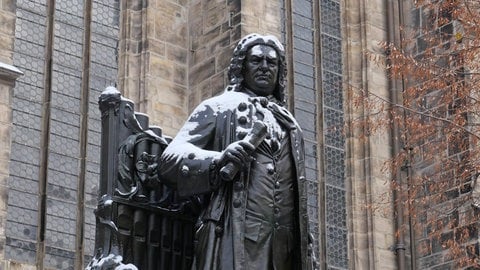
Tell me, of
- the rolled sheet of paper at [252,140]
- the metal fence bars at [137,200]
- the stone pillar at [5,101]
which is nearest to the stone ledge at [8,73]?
the stone pillar at [5,101]

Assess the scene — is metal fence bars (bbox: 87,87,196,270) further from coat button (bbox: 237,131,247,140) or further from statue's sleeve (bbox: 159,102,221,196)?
coat button (bbox: 237,131,247,140)

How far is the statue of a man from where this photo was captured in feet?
19.1

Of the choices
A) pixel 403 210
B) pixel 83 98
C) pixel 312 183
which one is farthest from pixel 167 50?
pixel 403 210

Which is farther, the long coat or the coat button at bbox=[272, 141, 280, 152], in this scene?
the coat button at bbox=[272, 141, 280, 152]

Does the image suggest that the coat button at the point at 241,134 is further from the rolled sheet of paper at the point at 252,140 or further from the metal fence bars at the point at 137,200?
the metal fence bars at the point at 137,200

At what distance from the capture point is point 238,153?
18.8ft

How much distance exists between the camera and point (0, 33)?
15.3 meters

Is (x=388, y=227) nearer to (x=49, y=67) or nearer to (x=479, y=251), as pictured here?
(x=479, y=251)

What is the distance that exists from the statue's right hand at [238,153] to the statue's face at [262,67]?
51 centimetres

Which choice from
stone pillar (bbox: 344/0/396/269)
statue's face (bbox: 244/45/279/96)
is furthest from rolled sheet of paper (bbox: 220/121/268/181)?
stone pillar (bbox: 344/0/396/269)

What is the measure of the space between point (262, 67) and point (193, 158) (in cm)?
60

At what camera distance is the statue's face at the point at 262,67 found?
6.20 meters

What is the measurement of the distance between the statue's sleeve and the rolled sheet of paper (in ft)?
0.32

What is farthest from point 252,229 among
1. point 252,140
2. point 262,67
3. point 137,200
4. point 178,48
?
point 178,48
